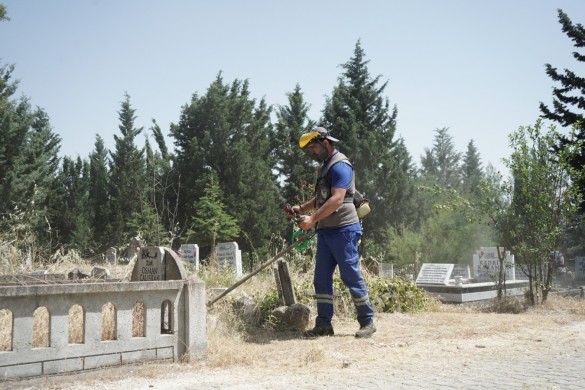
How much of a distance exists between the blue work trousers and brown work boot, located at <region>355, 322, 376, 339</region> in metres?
0.07

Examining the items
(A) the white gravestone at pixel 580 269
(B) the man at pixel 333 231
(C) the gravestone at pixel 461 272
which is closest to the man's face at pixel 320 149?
(B) the man at pixel 333 231

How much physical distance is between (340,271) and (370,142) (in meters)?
27.6

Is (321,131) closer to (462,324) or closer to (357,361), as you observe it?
(357,361)

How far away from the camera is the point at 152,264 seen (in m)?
5.44

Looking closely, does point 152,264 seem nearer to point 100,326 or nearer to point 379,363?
point 100,326

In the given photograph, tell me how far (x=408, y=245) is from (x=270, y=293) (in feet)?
66.2

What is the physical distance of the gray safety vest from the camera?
20.4 feet

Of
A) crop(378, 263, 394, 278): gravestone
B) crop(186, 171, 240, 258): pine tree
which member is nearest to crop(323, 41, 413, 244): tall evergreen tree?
crop(186, 171, 240, 258): pine tree

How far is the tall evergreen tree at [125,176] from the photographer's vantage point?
107 ft

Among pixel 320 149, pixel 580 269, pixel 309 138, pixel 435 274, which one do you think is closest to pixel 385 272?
pixel 435 274

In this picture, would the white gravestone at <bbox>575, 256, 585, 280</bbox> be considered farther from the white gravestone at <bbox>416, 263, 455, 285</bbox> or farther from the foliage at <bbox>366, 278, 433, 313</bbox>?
the foliage at <bbox>366, 278, 433, 313</bbox>

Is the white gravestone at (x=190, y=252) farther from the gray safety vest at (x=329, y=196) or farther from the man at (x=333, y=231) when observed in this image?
the gray safety vest at (x=329, y=196)

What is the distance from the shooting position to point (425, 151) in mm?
82750

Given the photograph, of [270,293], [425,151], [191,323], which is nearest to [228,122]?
[270,293]
